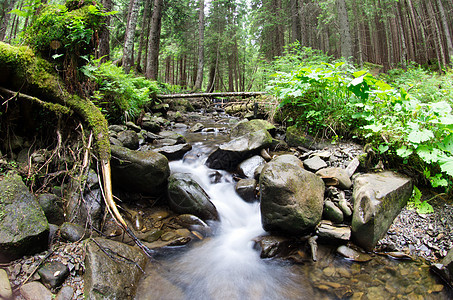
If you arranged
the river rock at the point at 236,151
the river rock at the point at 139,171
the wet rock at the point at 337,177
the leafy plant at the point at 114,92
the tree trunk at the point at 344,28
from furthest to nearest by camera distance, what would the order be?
the tree trunk at the point at 344,28, the leafy plant at the point at 114,92, the river rock at the point at 236,151, the river rock at the point at 139,171, the wet rock at the point at 337,177

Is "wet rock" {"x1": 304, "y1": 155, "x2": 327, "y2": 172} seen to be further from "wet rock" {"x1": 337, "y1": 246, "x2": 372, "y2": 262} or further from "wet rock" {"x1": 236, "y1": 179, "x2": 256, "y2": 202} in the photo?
"wet rock" {"x1": 337, "y1": 246, "x2": 372, "y2": 262}

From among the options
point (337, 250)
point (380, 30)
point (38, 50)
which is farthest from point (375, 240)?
point (380, 30)

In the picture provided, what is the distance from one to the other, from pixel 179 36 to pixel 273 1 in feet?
25.9

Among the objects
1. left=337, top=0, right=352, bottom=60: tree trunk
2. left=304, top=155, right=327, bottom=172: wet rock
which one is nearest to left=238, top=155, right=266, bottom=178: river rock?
left=304, top=155, right=327, bottom=172: wet rock

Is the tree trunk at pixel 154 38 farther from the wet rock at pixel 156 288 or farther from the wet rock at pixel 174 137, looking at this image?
the wet rock at pixel 156 288

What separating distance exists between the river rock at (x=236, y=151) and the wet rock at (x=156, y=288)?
306 centimetres

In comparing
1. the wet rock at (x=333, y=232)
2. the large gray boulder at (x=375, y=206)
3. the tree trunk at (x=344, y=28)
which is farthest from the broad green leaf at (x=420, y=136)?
the tree trunk at (x=344, y=28)

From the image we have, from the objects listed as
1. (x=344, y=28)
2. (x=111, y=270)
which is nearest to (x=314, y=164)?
(x=111, y=270)

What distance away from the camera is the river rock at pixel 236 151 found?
216 inches

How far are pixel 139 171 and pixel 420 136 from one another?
4.58 metres

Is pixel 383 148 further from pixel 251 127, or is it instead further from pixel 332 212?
pixel 251 127

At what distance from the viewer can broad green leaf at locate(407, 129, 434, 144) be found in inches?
126

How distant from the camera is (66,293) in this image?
6.97 feet

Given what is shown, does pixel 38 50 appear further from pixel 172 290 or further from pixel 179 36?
pixel 179 36
